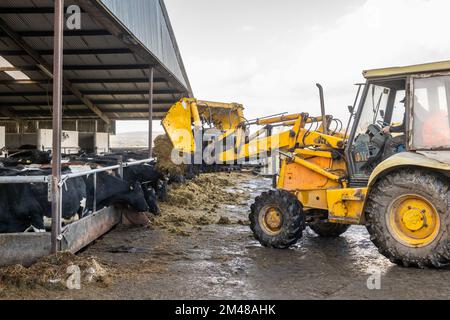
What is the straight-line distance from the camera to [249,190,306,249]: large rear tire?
6449mm

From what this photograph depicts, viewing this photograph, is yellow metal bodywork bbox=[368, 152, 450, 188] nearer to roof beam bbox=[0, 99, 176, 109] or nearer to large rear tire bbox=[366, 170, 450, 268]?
large rear tire bbox=[366, 170, 450, 268]

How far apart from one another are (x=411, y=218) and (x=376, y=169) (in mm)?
697

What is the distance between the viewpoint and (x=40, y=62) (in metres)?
15.3

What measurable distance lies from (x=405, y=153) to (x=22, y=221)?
4.74 m

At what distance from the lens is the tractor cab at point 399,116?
5.43 metres

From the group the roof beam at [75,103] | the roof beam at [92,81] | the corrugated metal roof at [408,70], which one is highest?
the roof beam at [92,81]

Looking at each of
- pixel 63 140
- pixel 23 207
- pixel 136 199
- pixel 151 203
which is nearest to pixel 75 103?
pixel 63 140

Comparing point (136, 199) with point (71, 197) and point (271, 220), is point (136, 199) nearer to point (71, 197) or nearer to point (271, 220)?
point (71, 197)

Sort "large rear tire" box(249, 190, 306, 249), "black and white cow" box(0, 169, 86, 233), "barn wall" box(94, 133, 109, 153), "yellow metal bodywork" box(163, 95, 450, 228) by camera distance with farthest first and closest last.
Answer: "barn wall" box(94, 133, 109, 153) → "large rear tire" box(249, 190, 306, 249) → "black and white cow" box(0, 169, 86, 233) → "yellow metal bodywork" box(163, 95, 450, 228)

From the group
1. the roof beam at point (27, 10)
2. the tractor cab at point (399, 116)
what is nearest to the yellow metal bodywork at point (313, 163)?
the tractor cab at point (399, 116)

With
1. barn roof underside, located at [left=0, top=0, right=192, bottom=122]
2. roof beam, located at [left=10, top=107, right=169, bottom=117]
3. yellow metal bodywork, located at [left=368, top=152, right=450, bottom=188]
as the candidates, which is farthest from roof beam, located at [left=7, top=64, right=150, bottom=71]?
yellow metal bodywork, located at [left=368, top=152, right=450, bottom=188]

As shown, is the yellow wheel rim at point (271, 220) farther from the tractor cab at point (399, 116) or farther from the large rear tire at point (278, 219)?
the tractor cab at point (399, 116)

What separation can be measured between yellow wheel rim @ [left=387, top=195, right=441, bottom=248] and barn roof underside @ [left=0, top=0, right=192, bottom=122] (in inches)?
232

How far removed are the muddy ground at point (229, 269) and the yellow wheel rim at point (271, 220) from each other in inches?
13.1
